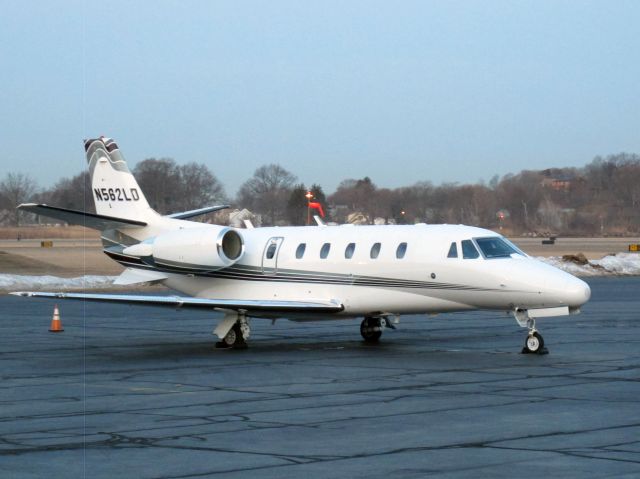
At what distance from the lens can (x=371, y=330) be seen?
915 inches

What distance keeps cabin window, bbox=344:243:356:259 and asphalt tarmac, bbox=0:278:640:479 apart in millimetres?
1800

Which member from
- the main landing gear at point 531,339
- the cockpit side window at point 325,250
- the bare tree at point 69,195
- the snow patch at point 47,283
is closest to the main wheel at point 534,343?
the main landing gear at point 531,339

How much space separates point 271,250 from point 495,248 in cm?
502

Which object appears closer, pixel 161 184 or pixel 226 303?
pixel 226 303

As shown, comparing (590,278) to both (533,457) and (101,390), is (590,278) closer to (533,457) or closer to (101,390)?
(101,390)

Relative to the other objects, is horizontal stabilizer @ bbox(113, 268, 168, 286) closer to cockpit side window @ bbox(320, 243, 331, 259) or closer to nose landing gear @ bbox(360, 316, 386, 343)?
cockpit side window @ bbox(320, 243, 331, 259)

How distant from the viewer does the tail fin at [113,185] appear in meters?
25.8

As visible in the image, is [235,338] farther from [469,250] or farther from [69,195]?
[69,195]

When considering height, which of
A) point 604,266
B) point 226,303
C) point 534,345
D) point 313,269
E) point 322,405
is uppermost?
point 313,269

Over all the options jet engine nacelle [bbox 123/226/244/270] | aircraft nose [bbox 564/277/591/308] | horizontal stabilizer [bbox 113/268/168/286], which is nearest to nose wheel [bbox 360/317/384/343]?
jet engine nacelle [bbox 123/226/244/270]

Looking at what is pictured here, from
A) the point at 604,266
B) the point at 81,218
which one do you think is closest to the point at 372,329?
the point at 81,218

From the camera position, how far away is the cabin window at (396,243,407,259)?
71.0 feet

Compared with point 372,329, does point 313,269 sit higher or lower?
higher

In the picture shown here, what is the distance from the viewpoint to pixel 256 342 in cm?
2386
